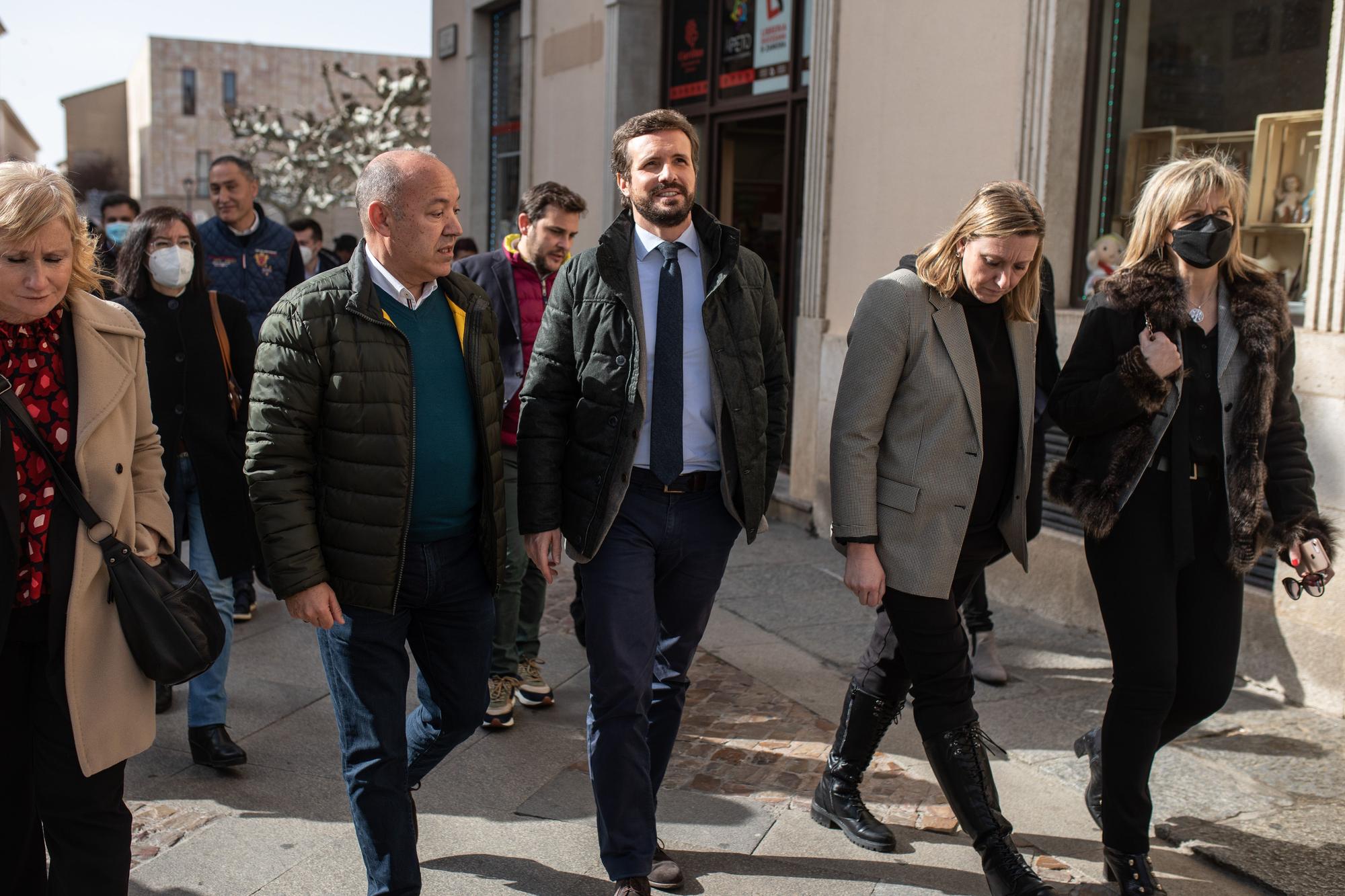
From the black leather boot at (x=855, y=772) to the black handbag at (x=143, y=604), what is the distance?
1852mm

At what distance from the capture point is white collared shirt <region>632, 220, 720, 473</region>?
3.32m

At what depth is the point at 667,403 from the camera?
3.31 m

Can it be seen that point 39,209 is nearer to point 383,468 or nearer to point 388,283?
point 388,283

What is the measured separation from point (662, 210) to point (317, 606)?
1302mm

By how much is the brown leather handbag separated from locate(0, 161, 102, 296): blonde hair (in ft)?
5.60

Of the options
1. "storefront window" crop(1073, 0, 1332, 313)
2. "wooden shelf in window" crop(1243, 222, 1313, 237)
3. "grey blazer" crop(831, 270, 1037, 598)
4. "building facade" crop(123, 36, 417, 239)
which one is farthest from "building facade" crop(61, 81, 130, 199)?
"grey blazer" crop(831, 270, 1037, 598)

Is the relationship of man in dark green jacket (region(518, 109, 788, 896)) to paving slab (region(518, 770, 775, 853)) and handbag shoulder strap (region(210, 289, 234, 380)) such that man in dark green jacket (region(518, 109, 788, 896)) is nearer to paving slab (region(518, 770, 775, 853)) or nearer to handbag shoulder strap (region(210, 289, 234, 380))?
paving slab (region(518, 770, 775, 853))

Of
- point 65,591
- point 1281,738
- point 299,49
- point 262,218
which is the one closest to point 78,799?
point 65,591

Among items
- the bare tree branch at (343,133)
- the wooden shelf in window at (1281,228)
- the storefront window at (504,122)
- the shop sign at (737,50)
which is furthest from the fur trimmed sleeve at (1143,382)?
the bare tree branch at (343,133)

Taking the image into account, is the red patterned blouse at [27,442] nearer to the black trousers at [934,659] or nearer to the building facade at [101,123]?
the black trousers at [934,659]

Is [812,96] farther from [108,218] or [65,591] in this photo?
[65,591]

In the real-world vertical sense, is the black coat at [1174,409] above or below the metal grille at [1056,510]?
above

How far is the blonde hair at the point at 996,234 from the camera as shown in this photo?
3230mm

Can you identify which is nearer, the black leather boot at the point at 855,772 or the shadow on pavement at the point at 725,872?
the shadow on pavement at the point at 725,872
